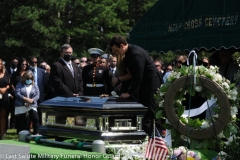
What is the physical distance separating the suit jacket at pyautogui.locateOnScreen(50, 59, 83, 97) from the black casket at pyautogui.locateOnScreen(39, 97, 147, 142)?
3548 mm

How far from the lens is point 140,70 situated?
6.96 meters

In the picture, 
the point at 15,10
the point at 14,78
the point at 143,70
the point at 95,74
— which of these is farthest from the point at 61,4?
the point at 143,70

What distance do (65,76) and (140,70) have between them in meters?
3.26

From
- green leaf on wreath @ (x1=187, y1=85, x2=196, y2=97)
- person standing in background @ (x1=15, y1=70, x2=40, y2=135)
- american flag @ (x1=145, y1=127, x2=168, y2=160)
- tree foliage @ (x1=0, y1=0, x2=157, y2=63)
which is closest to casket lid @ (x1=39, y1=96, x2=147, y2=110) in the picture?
green leaf on wreath @ (x1=187, y1=85, x2=196, y2=97)

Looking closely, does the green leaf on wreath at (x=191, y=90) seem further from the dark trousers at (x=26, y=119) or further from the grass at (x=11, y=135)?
the grass at (x=11, y=135)

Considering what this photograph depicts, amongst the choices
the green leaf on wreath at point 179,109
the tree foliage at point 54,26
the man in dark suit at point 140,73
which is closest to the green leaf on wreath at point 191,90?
the green leaf on wreath at point 179,109

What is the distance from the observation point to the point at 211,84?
5.84 metres

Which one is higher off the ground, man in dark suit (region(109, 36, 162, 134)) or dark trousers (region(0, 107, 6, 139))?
man in dark suit (region(109, 36, 162, 134))

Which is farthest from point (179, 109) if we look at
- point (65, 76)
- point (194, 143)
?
point (65, 76)

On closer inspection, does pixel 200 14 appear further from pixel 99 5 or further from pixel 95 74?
pixel 99 5

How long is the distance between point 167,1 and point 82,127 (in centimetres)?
614

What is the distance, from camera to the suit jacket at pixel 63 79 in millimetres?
9789

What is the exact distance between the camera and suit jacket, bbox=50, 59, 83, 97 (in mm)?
9789

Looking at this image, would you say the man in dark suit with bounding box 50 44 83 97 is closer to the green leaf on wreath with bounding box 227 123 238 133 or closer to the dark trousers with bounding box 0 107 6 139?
the dark trousers with bounding box 0 107 6 139
